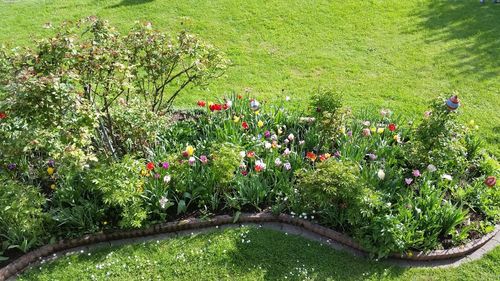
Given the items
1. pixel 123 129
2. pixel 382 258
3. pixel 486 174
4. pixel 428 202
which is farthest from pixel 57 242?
pixel 486 174

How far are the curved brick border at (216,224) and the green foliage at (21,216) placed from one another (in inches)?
5.6

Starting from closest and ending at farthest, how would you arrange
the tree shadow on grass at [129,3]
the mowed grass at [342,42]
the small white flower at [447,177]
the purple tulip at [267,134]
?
1. the small white flower at [447,177]
2. the purple tulip at [267,134]
3. the mowed grass at [342,42]
4. the tree shadow on grass at [129,3]

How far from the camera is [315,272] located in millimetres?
4953

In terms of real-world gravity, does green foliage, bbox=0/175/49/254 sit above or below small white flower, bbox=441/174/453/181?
below

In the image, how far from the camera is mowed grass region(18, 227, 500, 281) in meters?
4.91

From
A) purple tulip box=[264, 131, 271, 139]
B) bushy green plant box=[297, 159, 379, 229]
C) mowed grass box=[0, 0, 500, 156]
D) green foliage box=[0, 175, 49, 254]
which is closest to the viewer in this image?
green foliage box=[0, 175, 49, 254]

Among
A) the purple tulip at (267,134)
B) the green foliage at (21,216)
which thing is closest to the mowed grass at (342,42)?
the purple tulip at (267,134)

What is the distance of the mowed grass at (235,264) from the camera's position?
16.1 ft

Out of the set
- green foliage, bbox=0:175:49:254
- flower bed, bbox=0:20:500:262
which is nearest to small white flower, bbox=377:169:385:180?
flower bed, bbox=0:20:500:262

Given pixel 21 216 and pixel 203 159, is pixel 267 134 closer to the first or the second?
pixel 203 159

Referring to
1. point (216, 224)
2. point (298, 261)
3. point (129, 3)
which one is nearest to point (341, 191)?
point (298, 261)

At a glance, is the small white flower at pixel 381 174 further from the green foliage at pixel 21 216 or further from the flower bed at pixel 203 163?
the green foliage at pixel 21 216

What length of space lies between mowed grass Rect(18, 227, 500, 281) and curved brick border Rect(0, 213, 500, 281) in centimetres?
14

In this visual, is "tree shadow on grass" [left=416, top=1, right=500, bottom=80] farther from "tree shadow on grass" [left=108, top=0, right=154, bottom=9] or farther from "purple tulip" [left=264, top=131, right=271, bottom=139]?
"tree shadow on grass" [left=108, top=0, right=154, bottom=9]
